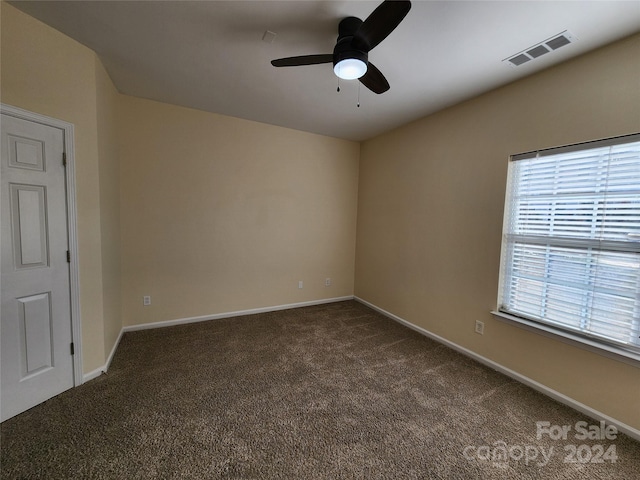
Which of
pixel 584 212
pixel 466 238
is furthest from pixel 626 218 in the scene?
pixel 466 238

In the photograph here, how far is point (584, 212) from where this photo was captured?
1926mm

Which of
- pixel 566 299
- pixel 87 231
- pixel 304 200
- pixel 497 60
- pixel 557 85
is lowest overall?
pixel 566 299

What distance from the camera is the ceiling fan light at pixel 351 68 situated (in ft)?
5.29

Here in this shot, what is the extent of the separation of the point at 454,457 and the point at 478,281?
5.39ft

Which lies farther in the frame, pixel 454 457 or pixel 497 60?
pixel 497 60

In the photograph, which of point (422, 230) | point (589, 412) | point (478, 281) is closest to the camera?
point (589, 412)

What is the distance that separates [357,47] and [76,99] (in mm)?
2206

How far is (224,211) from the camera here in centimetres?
342

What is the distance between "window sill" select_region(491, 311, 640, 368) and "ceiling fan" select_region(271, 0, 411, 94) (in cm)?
237

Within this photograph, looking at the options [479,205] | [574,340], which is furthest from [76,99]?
[574,340]

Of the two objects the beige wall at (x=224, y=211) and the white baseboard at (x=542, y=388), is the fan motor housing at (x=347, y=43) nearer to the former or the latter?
the beige wall at (x=224, y=211)

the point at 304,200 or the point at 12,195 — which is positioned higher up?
the point at 304,200

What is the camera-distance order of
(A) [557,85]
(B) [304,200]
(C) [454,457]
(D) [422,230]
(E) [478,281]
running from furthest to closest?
(B) [304,200] → (D) [422,230] → (E) [478,281] → (A) [557,85] → (C) [454,457]

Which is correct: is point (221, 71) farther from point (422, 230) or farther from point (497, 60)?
point (422, 230)
